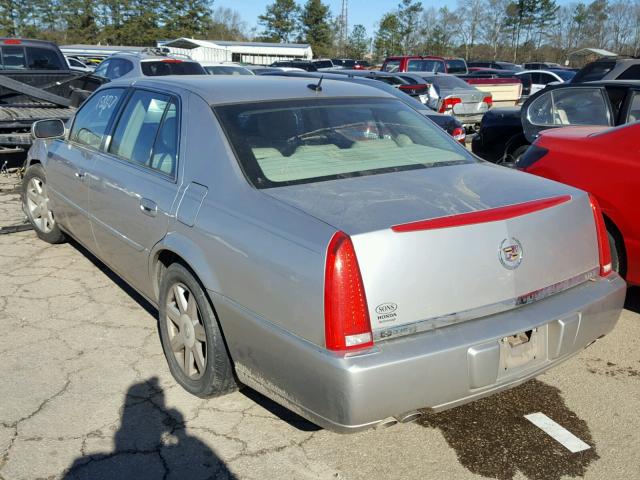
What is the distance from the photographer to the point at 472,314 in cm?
258

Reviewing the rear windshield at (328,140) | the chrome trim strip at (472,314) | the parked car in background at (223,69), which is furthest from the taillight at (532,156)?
the parked car in background at (223,69)

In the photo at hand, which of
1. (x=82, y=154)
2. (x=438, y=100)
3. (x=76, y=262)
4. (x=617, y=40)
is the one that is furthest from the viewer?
(x=617, y=40)

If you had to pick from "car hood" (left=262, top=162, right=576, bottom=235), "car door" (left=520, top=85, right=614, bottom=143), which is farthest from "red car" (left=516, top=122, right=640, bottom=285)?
"car door" (left=520, top=85, right=614, bottom=143)

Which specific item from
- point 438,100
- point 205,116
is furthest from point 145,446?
point 438,100

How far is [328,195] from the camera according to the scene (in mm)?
2824

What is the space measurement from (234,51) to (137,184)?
49.2 m

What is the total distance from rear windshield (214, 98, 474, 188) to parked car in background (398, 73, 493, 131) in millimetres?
9151

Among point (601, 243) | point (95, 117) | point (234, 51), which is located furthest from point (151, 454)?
point (234, 51)

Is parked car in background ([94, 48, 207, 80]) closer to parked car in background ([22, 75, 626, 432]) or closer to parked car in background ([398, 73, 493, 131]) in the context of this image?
parked car in background ([398, 73, 493, 131])

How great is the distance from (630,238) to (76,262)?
4.33m

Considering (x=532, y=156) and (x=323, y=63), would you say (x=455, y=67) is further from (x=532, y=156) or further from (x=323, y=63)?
(x=532, y=156)

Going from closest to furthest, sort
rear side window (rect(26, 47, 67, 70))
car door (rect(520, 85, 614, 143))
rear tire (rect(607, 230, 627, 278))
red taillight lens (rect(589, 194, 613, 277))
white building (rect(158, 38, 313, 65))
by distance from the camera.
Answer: red taillight lens (rect(589, 194, 613, 277)) → rear tire (rect(607, 230, 627, 278)) → car door (rect(520, 85, 614, 143)) → rear side window (rect(26, 47, 67, 70)) → white building (rect(158, 38, 313, 65))

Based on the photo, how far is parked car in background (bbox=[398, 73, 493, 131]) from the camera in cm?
1270

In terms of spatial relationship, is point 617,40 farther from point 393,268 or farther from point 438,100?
point 393,268
